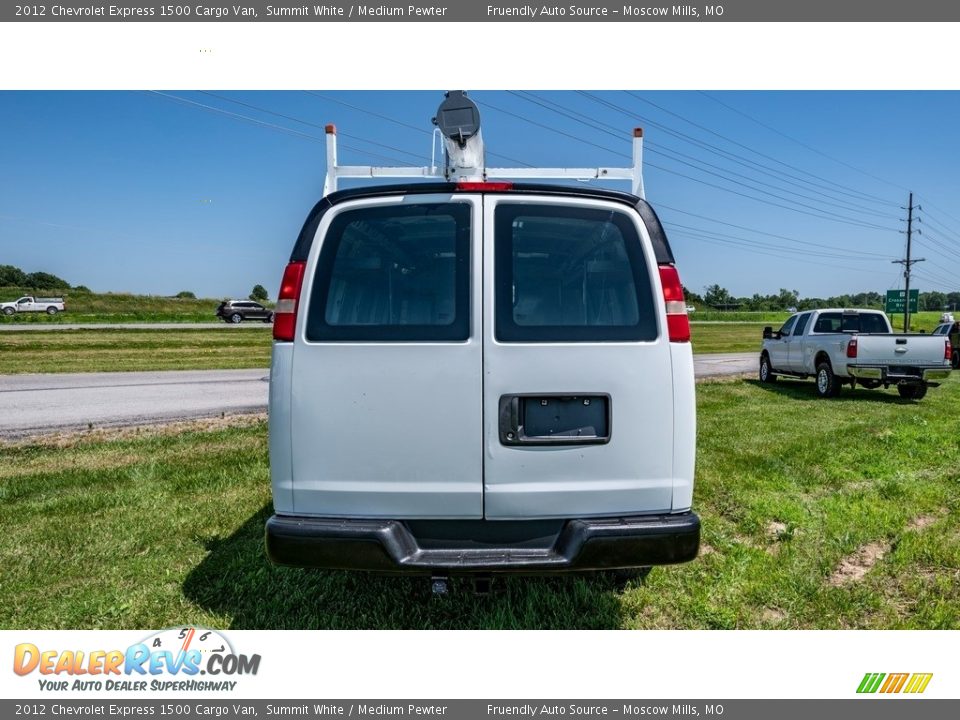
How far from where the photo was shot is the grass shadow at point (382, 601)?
3.19 metres

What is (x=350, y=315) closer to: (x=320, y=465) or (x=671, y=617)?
(x=320, y=465)

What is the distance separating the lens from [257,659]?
9.45ft

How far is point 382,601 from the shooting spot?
3.34 meters

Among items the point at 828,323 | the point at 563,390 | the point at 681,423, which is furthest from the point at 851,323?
the point at 563,390

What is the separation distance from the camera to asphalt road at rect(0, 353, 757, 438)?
8523mm

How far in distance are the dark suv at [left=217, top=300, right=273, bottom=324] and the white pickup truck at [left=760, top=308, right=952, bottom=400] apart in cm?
4059

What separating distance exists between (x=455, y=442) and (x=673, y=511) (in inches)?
42.2

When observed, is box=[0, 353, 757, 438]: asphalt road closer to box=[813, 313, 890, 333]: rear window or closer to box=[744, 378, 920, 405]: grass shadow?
box=[744, 378, 920, 405]: grass shadow

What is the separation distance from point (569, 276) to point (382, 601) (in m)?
2.10

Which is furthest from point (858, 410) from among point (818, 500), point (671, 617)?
point (671, 617)

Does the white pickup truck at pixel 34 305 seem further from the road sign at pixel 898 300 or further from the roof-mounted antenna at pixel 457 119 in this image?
the road sign at pixel 898 300

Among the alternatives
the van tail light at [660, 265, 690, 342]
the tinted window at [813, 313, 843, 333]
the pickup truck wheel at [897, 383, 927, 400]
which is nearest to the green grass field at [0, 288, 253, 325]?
the tinted window at [813, 313, 843, 333]

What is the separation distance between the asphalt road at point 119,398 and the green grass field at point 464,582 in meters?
1.98

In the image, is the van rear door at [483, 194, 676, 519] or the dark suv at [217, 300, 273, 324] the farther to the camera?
the dark suv at [217, 300, 273, 324]
